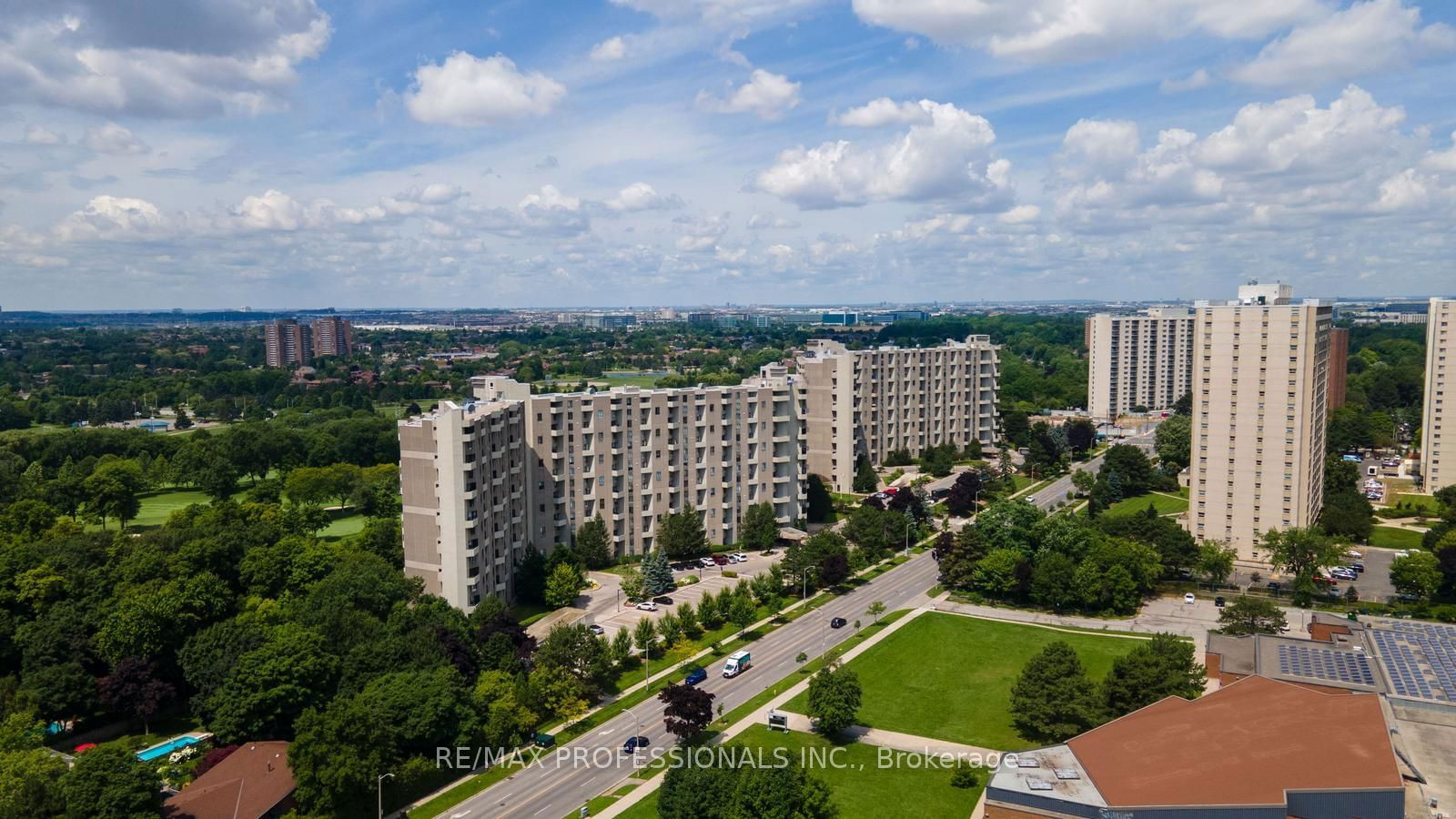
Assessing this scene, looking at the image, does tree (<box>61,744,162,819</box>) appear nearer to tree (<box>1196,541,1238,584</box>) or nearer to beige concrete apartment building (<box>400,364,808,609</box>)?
beige concrete apartment building (<box>400,364,808,609</box>)

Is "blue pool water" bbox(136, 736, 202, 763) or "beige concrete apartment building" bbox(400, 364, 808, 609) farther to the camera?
"beige concrete apartment building" bbox(400, 364, 808, 609)

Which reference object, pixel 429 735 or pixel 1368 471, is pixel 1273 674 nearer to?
pixel 429 735

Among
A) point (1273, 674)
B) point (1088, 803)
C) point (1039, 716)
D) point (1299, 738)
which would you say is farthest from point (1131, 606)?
point (1088, 803)

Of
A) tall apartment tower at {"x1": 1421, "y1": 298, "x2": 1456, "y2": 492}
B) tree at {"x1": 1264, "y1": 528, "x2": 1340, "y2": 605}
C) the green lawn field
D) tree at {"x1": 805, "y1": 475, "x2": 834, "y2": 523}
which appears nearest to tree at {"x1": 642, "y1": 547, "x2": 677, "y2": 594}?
the green lawn field

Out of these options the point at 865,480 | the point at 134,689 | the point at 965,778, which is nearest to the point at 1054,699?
the point at 965,778

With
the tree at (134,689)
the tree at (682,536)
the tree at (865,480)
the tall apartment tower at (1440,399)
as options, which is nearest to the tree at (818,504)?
the tree at (865,480)

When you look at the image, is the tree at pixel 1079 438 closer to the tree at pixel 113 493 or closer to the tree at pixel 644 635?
the tree at pixel 644 635
